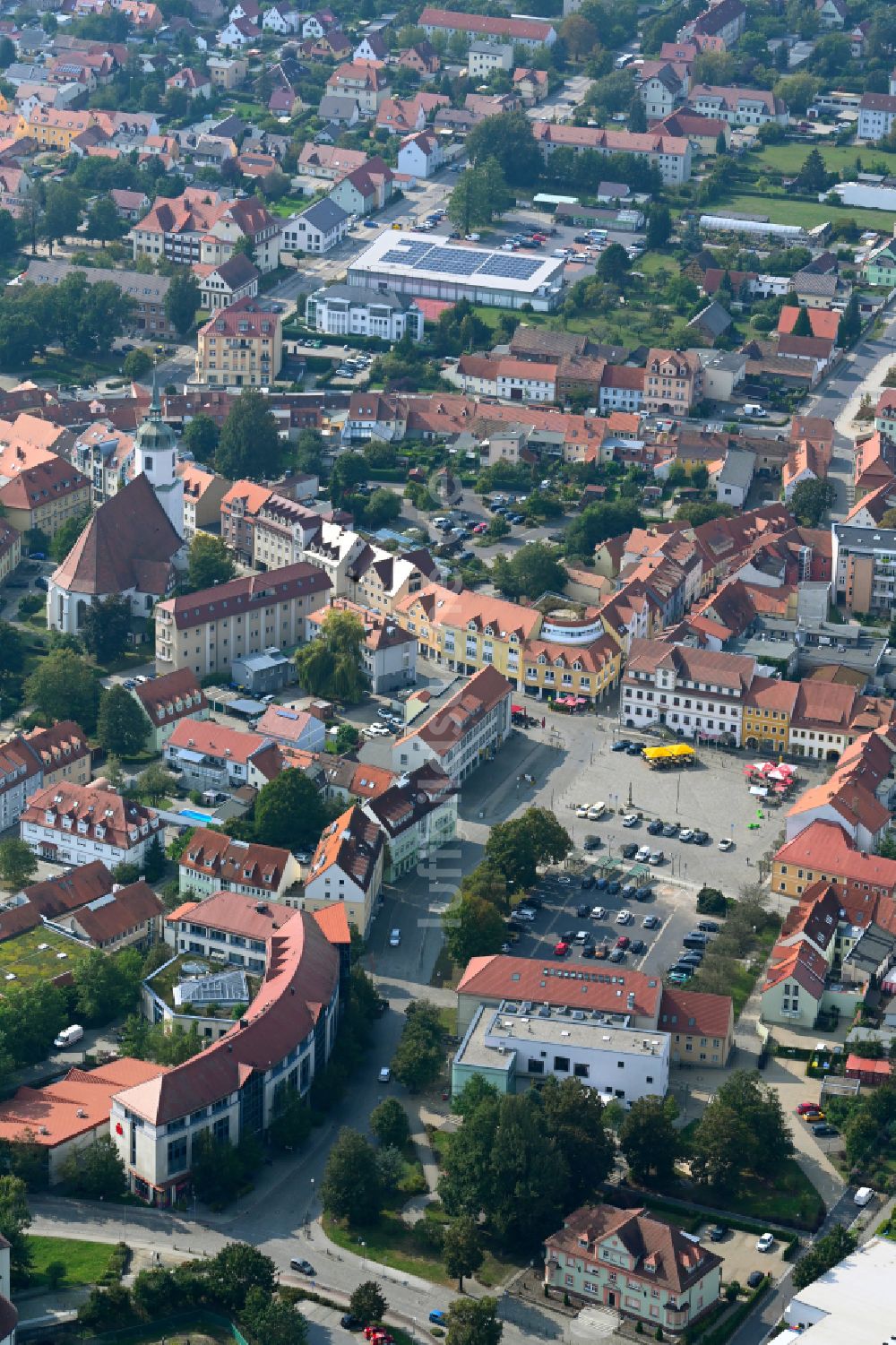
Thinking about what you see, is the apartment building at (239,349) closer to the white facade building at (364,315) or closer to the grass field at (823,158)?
the white facade building at (364,315)

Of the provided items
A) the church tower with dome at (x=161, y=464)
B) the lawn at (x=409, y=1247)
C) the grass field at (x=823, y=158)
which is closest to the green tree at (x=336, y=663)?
the church tower with dome at (x=161, y=464)

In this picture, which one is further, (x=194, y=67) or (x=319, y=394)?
(x=194, y=67)

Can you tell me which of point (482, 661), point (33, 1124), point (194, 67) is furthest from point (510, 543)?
point (194, 67)

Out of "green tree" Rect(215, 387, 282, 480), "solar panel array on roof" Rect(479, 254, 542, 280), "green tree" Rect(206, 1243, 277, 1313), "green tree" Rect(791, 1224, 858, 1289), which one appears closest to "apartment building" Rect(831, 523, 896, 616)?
"green tree" Rect(215, 387, 282, 480)

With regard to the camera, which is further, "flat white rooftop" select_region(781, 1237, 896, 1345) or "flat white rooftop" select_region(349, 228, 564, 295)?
"flat white rooftop" select_region(349, 228, 564, 295)

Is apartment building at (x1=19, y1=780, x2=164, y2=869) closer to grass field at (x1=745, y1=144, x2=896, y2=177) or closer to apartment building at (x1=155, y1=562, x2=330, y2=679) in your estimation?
apartment building at (x1=155, y1=562, x2=330, y2=679)

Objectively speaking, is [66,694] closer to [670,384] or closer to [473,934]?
[473,934]

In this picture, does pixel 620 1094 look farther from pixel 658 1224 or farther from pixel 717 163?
pixel 717 163
